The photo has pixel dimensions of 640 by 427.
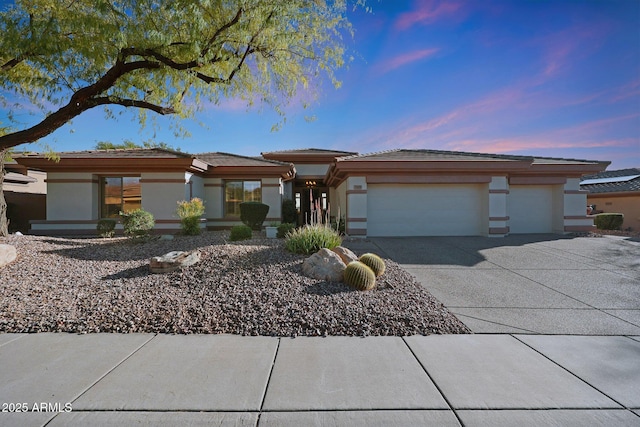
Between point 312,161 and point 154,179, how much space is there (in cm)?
1062

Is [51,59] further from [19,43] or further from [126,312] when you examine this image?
[126,312]

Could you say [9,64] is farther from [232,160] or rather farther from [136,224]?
[232,160]

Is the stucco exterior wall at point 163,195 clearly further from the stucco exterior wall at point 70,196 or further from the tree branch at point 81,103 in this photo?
the tree branch at point 81,103

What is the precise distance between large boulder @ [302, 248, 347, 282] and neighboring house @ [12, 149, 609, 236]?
667 cm

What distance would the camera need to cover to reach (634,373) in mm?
3395

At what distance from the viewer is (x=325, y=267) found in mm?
6266

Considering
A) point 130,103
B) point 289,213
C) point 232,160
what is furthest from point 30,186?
point 130,103

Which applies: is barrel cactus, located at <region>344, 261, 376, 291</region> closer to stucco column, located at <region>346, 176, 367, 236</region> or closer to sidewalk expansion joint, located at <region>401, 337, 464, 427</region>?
sidewalk expansion joint, located at <region>401, 337, 464, 427</region>

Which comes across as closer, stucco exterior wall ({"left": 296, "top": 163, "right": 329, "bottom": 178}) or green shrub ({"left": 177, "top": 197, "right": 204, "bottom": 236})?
green shrub ({"left": 177, "top": 197, "right": 204, "bottom": 236})

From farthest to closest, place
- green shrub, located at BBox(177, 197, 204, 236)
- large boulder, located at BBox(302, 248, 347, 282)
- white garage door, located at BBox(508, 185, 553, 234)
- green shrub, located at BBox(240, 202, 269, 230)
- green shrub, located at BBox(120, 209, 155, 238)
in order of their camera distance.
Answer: white garage door, located at BBox(508, 185, 553, 234), green shrub, located at BBox(240, 202, 269, 230), green shrub, located at BBox(177, 197, 204, 236), green shrub, located at BBox(120, 209, 155, 238), large boulder, located at BBox(302, 248, 347, 282)

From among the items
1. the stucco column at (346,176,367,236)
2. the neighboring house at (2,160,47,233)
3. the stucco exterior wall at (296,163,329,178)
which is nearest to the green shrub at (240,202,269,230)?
the stucco column at (346,176,367,236)

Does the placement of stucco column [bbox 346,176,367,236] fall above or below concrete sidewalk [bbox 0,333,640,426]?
above

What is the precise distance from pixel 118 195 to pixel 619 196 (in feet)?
96.6

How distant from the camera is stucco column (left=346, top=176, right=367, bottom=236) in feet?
42.8
